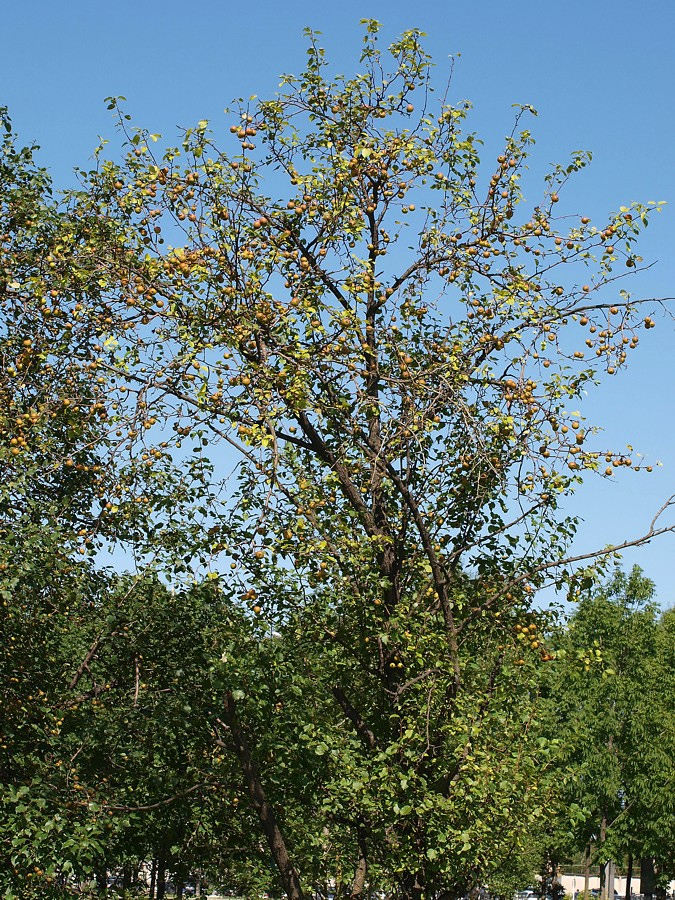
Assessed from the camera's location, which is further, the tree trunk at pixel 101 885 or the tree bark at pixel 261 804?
the tree trunk at pixel 101 885

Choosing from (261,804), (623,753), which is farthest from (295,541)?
(623,753)

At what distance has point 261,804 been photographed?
38.1ft

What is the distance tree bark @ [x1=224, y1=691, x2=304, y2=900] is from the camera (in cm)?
1151

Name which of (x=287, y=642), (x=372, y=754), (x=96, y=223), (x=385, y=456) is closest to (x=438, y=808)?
(x=372, y=754)

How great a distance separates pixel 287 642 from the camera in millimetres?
11422

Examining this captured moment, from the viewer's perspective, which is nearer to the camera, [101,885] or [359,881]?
[101,885]

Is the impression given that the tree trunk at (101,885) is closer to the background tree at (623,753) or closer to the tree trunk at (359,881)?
the tree trunk at (359,881)

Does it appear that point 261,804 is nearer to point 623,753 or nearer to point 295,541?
point 295,541

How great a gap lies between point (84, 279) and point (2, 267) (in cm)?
184

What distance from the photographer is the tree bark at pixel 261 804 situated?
11508mm

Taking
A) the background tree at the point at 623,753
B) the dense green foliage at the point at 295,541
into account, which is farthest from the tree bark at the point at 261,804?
the background tree at the point at 623,753

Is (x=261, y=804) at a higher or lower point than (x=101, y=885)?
higher

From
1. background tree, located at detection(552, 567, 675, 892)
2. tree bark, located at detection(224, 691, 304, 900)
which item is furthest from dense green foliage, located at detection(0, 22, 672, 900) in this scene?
background tree, located at detection(552, 567, 675, 892)

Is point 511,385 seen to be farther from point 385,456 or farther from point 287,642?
point 287,642
